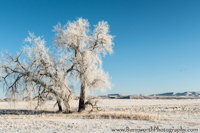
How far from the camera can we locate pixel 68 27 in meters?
20.9

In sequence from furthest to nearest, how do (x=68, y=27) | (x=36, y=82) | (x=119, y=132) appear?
1. (x=68, y=27)
2. (x=36, y=82)
3. (x=119, y=132)

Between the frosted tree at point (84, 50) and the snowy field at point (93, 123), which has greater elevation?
the frosted tree at point (84, 50)

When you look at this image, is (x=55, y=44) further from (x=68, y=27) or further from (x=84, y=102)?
(x=84, y=102)

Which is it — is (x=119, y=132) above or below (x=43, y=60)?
below

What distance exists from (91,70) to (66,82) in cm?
263

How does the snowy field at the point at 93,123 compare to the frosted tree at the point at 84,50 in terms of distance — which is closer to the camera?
the snowy field at the point at 93,123

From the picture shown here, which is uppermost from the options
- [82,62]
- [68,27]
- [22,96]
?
[68,27]

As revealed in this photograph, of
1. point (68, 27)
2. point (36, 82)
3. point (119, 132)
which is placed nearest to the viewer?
point (119, 132)

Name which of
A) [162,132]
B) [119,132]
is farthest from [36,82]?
[162,132]

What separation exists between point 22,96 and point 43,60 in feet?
13.0

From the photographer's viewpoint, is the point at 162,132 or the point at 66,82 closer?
the point at 162,132

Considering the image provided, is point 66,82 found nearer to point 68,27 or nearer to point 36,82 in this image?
point 36,82

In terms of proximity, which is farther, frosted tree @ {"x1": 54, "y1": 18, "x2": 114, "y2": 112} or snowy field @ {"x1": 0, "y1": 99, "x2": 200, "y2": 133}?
frosted tree @ {"x1": 54, "y1": 18, "x2": 114, "y2": 112}

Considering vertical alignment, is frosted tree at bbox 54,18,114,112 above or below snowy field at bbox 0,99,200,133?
above
